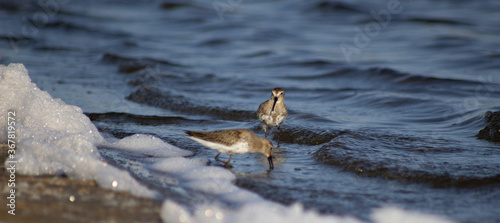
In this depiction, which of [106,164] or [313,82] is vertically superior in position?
[313,82]

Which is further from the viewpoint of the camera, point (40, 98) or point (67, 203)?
point (40, 98)

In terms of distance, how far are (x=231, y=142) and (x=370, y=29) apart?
11.1 meters

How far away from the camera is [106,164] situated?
14.9ft

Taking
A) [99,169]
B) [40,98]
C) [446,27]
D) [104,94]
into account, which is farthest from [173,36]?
[99,169]

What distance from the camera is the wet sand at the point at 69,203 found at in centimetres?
351

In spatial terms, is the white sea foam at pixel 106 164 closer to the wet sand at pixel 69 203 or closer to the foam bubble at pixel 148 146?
the foam bubble at pixel 148 146

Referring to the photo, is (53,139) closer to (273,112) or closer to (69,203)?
(69,203)

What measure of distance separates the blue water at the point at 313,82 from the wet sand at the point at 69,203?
73 cm

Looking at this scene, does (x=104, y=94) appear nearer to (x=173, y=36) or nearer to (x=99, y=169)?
(x=99, y=169)

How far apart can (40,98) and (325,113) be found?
14.9 ft

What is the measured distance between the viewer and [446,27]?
15.0 m

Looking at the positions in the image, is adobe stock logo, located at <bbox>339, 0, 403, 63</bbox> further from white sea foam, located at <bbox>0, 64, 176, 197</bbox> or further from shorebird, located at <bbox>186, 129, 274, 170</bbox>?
white sea foam, located at <bbox>0, 64, 176, 197</bbox>

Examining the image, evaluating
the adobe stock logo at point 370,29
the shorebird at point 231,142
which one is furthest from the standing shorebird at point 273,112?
the adobe stock logo at point 370,29

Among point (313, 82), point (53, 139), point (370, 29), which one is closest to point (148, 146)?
point (53, 139)
